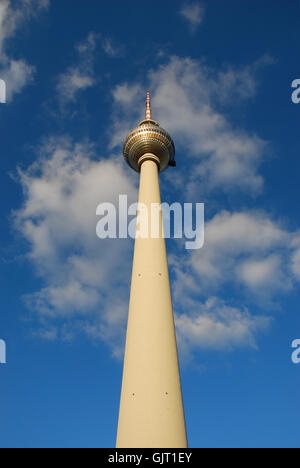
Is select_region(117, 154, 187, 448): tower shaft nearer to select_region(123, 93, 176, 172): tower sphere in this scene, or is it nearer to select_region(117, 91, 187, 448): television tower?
select_region(117, 91, 187, 448): television tower

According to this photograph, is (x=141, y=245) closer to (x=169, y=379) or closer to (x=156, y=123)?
(x=169, y=379)

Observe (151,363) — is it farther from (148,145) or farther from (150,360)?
(148,145)

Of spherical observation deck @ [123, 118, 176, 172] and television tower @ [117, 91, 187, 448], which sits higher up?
spherical observation deck @ [123, 118, 176, 172]

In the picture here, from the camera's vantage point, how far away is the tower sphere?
165ft

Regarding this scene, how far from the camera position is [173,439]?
25.6m

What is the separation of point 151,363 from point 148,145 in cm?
3001

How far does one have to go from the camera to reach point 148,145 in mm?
50156

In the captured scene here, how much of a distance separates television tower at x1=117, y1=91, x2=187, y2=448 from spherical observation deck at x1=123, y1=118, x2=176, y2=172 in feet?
30.4

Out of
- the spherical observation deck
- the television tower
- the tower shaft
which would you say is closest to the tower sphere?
the spherical observation deck

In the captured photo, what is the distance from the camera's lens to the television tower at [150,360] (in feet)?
85.0

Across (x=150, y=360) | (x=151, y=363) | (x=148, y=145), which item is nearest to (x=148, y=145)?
(x=148, y=145)

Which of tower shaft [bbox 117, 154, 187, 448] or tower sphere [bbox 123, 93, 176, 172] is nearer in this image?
tower shaft [bbox 117, 154, 187, 448]

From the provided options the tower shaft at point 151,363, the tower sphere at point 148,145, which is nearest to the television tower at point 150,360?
the tower shaft at point 151,363

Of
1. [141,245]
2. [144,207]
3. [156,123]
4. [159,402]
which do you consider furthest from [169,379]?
[156,123]
